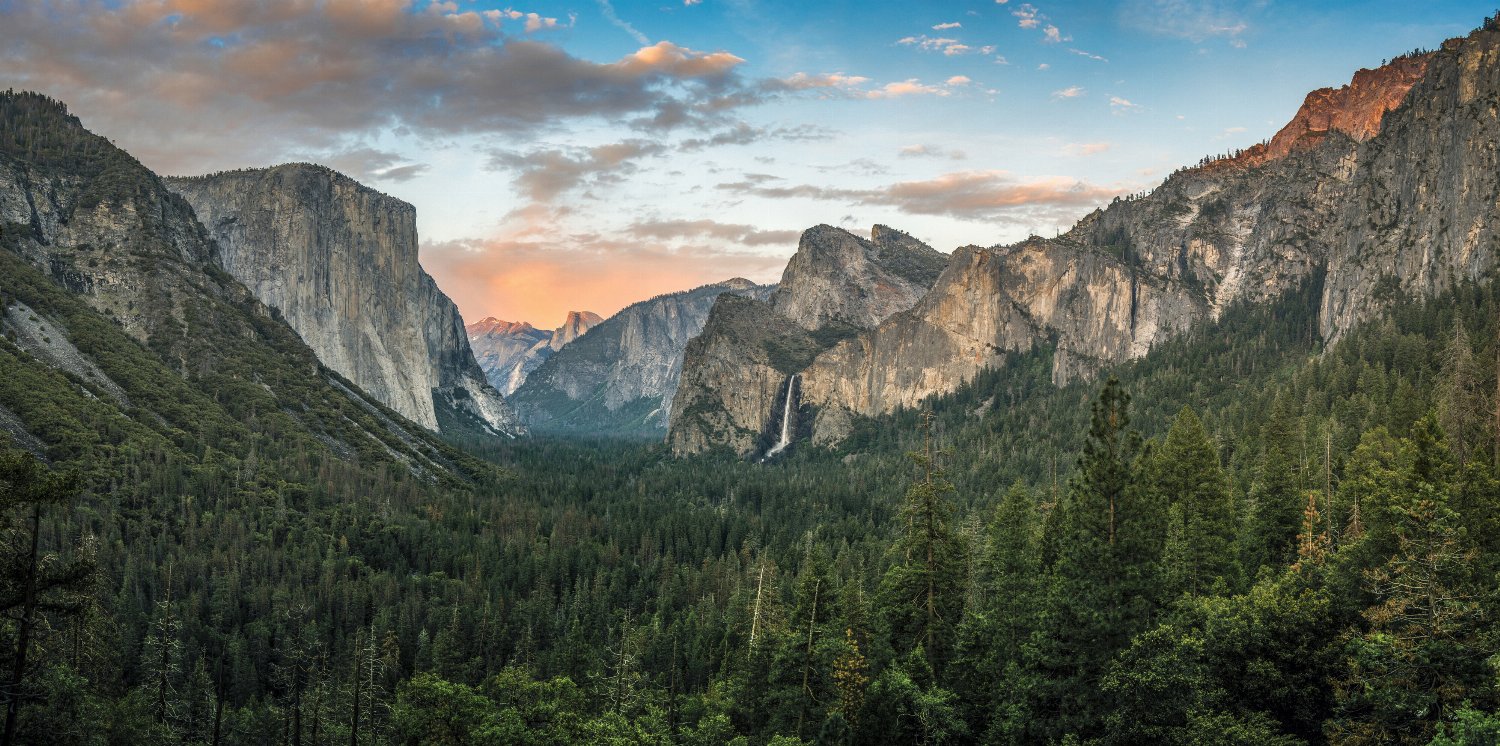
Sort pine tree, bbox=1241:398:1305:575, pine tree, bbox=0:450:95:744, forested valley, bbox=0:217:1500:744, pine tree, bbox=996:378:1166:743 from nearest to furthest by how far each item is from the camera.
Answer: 1. pine tree, bbox=0:450:95:744
2. forested valley, bbox=0:217:1500:744
3. pine tree, bbox=996:378:1166:743
4. pine tree, bbox=1241:398:1305:575

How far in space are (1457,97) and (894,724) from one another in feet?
542

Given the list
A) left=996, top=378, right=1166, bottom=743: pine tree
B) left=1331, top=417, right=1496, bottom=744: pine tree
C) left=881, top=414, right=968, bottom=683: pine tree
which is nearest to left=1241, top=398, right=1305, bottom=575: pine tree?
left=1331, top=417, right=1496, bottom=744: pine tree

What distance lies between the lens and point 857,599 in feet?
203

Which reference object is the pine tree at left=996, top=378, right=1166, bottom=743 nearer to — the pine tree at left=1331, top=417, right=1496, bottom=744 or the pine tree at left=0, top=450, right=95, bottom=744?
the pine tree at left=1331, top=417, right=1496, bottom=744

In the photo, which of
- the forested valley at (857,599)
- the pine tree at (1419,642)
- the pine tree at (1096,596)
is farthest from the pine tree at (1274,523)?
the pine tree at (1096,596)

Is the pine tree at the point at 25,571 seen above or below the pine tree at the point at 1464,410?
below

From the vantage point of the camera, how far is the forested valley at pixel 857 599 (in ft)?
117

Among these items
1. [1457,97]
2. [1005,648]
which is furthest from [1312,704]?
[1457,97]

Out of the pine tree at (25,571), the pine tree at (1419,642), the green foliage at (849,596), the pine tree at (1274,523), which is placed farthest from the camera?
the pine tree at (1274,523)

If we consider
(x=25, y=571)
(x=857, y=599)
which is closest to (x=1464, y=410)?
(x=857, y=599)

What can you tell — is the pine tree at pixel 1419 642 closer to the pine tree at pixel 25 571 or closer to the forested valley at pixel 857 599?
the forested valley at pixel 857 599

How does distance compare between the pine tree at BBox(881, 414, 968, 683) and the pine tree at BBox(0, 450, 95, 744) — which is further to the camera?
the pine tree at BBox(881, 414, 968, 683)

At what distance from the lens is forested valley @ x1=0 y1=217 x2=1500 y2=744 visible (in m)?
35.6

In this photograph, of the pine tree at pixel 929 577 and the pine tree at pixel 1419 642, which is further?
the pine tree at pixel 929 577
